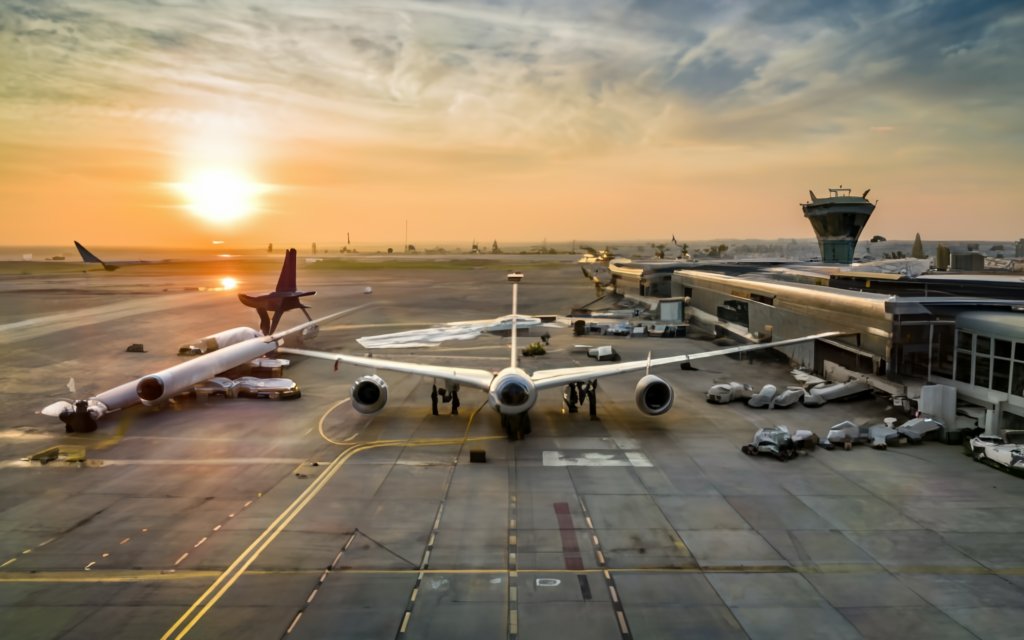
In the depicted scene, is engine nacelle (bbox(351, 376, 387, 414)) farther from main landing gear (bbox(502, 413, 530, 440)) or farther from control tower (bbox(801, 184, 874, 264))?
control tower (bbox(801, 184, 874, 264))

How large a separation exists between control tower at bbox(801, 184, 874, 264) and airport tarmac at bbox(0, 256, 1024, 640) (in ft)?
299

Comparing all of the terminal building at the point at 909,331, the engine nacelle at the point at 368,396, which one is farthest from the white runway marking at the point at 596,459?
the terminal building at the point at 909,331

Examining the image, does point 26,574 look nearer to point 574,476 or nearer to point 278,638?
point 278,638

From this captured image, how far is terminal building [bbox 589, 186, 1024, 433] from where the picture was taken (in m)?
32.0

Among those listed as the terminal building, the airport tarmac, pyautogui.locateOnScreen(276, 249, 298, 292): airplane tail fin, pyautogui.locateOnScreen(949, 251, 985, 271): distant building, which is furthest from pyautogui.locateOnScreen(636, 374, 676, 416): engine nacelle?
pyautogui.locateOnScreen(949, 251, 985, 271): distant building

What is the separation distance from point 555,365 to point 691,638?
126 feet

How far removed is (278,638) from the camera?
15250mm

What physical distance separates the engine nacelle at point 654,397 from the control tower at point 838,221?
330 feet

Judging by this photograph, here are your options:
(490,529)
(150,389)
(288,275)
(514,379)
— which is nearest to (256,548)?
(490,529)

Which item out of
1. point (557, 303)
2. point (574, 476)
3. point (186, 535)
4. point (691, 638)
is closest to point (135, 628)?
point (186, 535)

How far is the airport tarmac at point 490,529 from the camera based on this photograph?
16.2 m

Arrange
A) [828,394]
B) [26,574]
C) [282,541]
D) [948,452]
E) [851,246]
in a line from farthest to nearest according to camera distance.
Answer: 1. [851,246]
2. [828,394]
3. [948,452]
4. [282,541]
5. [26,574]

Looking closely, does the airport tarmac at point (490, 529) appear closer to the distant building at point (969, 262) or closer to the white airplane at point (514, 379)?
the white airplane at point (514, 379)

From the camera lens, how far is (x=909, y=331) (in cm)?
3669
